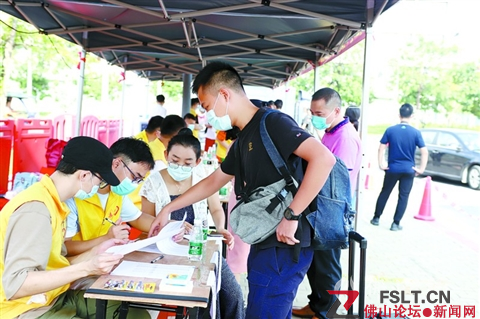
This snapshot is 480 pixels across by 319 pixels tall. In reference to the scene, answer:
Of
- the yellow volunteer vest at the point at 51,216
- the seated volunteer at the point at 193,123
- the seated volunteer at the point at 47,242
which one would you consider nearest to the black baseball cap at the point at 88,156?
the seated volunteer at the point at 47,242

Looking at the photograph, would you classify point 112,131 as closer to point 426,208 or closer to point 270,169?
point 426,208

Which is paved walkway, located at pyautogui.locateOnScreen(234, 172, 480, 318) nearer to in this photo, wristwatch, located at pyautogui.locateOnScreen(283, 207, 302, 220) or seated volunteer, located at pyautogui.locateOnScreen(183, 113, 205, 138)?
wristwatch, located at pyautogui.locateOnScreen(283, 207, 302, 220)

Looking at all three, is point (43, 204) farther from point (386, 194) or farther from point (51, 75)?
point (51, 75)

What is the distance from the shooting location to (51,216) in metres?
2.23

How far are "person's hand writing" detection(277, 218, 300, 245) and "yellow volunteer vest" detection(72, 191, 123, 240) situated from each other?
46.4 inches

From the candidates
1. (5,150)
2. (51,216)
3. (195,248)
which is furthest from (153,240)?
(5,150)

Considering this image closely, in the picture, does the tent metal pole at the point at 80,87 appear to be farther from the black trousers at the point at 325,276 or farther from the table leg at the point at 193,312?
the table leg at the point at 193,312

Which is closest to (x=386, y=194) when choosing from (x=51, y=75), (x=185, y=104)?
(x=185, y=104)

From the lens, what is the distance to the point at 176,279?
91.9 inches

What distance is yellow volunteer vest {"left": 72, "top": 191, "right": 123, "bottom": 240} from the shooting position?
2944mm

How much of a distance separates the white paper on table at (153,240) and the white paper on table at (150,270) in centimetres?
10

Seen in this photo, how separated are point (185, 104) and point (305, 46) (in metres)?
8.36

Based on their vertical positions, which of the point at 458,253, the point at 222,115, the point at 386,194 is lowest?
the point at 458,253

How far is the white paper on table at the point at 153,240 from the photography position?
2420 millimetres
